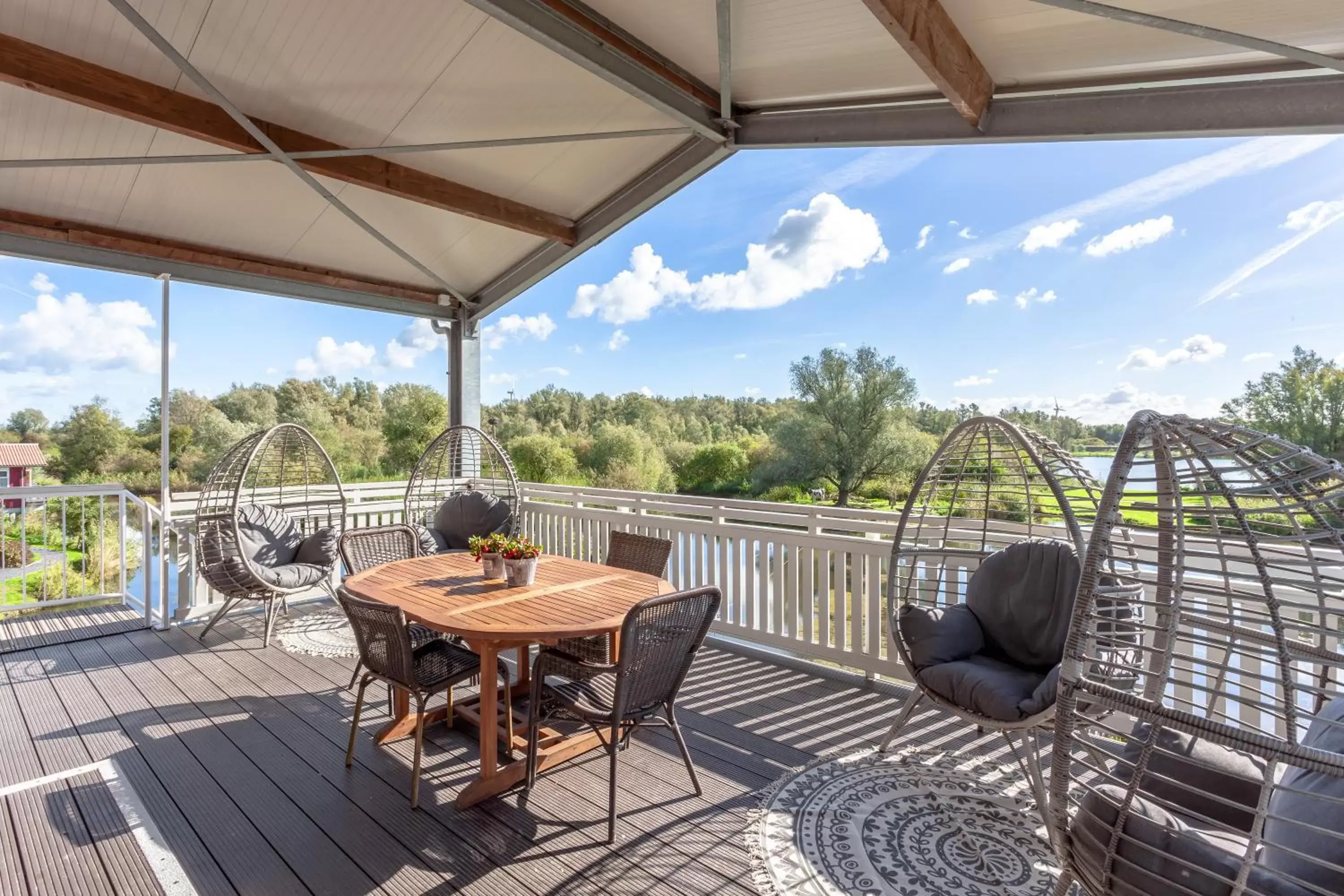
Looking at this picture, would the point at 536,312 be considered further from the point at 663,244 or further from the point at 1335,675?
the point at 1335,675

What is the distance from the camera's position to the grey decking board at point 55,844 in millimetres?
2211

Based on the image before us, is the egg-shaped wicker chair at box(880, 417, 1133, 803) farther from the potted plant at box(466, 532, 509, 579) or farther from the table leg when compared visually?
the table leg

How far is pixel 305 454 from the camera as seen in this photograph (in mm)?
5816

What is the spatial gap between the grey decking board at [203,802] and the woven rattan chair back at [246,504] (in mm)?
891

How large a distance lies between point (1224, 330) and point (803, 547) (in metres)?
12.2

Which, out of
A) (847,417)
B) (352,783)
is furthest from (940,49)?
(847,417)

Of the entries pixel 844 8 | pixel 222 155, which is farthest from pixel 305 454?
pixel 844 8

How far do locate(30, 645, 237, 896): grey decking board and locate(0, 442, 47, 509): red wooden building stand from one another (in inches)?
97.9

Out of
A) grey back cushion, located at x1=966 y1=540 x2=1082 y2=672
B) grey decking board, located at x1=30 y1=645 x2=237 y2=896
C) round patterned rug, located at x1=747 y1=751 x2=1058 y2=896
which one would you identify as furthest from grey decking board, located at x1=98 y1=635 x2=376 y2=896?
grey back cushion, located at x1=966 y1=540 x2=1082 y2=672

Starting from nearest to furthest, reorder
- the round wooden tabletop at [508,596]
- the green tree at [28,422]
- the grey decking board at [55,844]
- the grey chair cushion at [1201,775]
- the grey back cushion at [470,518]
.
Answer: the grey chair cushion at [1201,775], the grey decking board at [55,844], the round wooden tabletop at [508,596], the grey back cushion at [470,518], the green tree at [28,422]

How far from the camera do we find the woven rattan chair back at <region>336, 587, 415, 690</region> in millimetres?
2557

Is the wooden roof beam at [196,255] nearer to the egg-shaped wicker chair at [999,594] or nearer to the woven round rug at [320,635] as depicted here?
the woven round rug at [320,635]

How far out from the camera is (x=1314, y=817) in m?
1.46


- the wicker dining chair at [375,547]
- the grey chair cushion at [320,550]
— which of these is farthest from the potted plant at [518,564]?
the grey chair cushion at [320,550]
